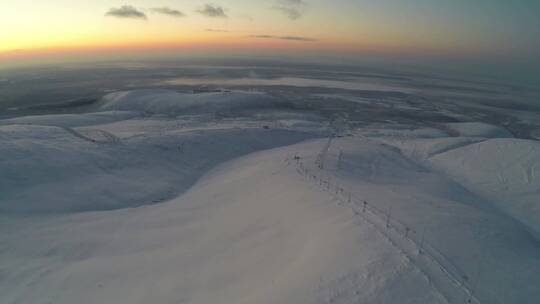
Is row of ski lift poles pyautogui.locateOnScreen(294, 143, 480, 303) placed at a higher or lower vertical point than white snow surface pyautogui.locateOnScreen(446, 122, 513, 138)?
higher

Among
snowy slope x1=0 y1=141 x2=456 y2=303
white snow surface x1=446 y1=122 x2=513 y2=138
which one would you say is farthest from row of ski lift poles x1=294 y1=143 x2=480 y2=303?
white snow surface x1=446 y1=122 x2=513 y2=138

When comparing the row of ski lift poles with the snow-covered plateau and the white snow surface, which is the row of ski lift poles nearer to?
the snow-covered plateau

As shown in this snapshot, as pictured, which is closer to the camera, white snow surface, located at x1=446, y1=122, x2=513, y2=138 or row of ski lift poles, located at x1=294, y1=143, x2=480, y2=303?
row of ski lift poles, located at x1=294, y1=143, x2=480, y2=303

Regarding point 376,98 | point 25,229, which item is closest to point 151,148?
point 25,229

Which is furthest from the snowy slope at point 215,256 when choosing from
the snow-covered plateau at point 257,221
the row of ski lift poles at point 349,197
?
the row of ski lift poles at point 349,197

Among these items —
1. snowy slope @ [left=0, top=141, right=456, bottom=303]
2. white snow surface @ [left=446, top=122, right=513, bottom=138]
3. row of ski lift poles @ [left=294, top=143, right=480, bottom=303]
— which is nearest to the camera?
snowy slope @ [left=0, top=141, right=456, bottom=303]

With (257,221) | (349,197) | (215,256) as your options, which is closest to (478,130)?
(349,197)

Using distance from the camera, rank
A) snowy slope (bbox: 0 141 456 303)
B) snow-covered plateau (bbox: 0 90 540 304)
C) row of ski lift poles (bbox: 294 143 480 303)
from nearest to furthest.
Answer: snowy slope (bbox: 0 141 456 303)
row of ski lift poles (bbox: 294 143 480 303)
snow-covered plateau (bbox: 0 90 540 304)

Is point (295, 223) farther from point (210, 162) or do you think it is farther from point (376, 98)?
point (376, 98)
